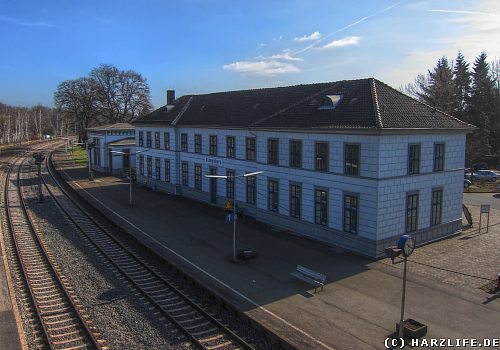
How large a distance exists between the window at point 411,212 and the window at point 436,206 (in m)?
1.67

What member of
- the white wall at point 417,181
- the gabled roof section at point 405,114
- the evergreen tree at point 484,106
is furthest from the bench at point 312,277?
the evergreen tree at point 484,106

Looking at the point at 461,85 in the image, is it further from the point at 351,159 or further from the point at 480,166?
the point at 351,159

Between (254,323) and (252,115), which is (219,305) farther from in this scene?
(252,115)

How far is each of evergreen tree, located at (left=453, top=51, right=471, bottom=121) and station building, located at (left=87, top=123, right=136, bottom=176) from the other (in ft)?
147

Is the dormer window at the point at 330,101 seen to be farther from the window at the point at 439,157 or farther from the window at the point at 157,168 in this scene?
the window at the point at 157,168

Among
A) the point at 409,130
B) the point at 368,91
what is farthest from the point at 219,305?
the point at 368,91

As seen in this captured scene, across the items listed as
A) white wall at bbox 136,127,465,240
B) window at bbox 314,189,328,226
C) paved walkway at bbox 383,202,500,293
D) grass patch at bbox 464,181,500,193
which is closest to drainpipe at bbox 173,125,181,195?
white wall at bbox 136,127,465,240

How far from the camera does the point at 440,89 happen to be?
174 feet

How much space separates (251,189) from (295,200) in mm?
4659

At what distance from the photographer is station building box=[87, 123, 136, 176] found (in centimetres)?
5456

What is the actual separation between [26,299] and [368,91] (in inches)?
772

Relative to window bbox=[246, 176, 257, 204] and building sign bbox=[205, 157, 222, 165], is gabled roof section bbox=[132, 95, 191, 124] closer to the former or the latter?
building sign bbox=[205, 157, 222, 165]

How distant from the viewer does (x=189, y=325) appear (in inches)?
586

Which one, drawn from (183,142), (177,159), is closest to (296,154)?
(183,142)
